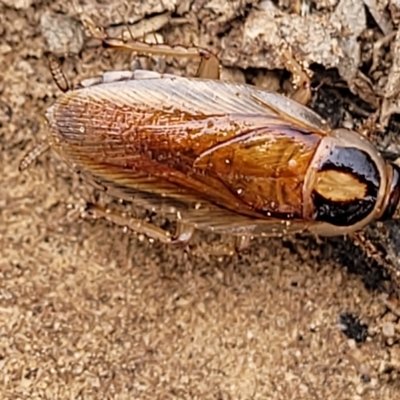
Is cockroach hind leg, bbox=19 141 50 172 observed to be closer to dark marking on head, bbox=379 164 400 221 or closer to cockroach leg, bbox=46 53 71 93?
cockroach leg, bbox=46 53 71 93

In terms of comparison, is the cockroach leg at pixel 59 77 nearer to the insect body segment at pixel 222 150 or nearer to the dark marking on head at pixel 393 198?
the insect body segment at pixel 222 150

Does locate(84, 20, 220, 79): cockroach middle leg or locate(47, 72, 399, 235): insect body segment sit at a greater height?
locate(84, 20, 220, 79): cockroach middle leg

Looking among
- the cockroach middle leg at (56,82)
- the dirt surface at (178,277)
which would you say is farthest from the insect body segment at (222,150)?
the dirt surface at (178,277)

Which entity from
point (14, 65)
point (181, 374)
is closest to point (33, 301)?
point (181, 374)

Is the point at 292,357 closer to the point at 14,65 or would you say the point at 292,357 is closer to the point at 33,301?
the point at 33,301

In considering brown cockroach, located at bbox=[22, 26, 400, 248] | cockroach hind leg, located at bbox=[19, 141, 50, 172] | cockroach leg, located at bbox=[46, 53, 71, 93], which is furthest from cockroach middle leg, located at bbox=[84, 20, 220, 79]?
cockroach hind leg, located at bbox=[19, 141, 50, 172]

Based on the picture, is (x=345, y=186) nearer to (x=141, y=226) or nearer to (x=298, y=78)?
(x=298, y=78)

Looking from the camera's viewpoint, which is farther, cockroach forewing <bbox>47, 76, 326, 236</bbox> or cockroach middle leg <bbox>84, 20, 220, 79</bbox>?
cockroach middle leg <bbox>84, 20, 220, 79</bbox>
